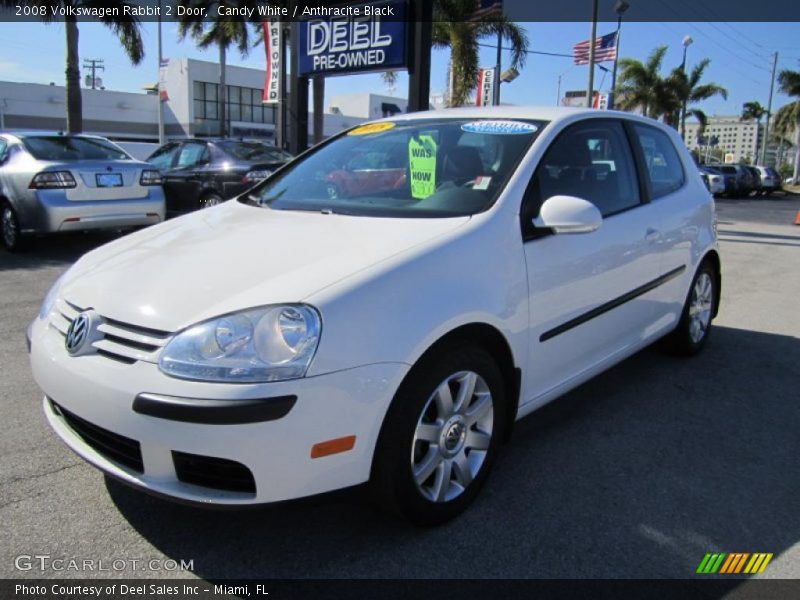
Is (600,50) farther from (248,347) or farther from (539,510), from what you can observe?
(248,347)

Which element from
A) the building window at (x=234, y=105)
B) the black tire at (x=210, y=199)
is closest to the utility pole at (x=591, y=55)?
the black tire at (x=210, y=199)

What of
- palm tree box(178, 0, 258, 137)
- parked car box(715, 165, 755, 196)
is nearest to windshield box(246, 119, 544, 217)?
palm tree box(178, 0, 258, 137)

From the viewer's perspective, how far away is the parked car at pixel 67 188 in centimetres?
738

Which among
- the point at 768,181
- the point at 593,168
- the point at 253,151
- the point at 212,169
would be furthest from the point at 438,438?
the point at 768,181

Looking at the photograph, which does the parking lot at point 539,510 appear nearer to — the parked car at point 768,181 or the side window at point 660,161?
the side window at point 660,161

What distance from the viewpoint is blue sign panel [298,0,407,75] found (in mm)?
10617

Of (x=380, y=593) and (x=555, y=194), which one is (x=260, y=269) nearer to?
(x=380, y=593)

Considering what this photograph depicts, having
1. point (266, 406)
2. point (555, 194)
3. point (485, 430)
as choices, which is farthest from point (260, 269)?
point (555, 194)

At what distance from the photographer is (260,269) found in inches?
94.3

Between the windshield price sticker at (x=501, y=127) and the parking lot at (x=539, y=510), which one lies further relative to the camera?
the windshield price sticker at (x=501, y=127)

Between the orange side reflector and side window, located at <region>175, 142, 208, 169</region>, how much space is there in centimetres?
856

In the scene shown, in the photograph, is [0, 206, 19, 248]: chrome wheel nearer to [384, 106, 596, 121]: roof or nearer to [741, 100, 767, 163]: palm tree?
[384, 106, 596, 121]: roof

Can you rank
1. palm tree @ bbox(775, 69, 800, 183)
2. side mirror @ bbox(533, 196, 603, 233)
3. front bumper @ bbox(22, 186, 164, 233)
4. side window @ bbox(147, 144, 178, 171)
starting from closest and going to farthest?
side mirror @ bbox(533, 196, 603, 233) < front bumper @ bbox(22, 186, 164, 233) < side window @ bbox(147, 144, 178, 171) < palm tree @ bbox(775, 69, 800, 183)

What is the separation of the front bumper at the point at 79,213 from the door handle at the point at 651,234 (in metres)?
6.08
